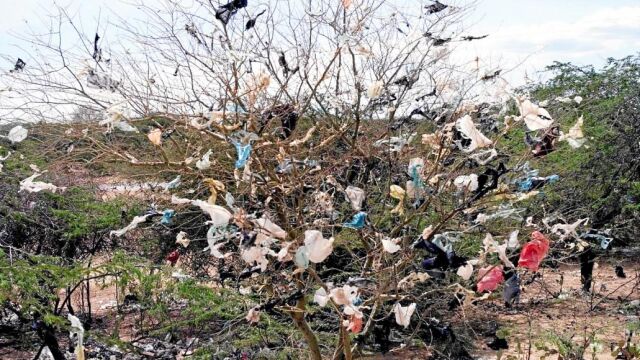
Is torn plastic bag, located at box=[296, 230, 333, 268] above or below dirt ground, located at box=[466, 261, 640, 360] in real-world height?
above

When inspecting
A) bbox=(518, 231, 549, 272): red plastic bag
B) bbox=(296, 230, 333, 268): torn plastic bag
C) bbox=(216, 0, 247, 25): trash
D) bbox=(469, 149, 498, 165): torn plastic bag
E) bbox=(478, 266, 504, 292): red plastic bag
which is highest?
bbox=(216, 0, 247, 25): trash

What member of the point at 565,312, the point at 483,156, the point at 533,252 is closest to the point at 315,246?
the point at 533,252

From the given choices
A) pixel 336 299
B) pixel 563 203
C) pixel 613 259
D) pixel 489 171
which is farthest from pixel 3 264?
pixel 613 259

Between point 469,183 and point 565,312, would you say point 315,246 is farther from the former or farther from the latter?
point 565,312

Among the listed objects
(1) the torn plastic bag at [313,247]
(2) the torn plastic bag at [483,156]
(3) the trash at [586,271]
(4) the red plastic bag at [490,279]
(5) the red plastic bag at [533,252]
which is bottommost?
(3) the trash at [586,271]

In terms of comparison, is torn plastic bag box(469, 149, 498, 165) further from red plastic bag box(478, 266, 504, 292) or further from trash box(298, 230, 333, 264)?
trash box(298, 230, 333, 264)

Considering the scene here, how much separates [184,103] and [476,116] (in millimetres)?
1784

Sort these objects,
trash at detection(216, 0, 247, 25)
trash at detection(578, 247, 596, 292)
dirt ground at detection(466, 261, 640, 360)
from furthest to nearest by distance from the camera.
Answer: trash at detection(578, 247, 596, 292)
dirt ground at detection(466, 261, 640, 360)
trash at detection(216, 0, 247, 25)

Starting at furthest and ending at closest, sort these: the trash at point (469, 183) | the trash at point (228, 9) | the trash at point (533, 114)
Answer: the trash at point (228, 9), the trash at point (469, 183), the trash at point (533, 114)

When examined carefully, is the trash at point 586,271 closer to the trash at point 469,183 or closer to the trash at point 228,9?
the trash at point 469,183

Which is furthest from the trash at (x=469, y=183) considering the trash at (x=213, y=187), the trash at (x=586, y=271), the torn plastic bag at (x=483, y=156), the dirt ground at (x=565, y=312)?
the trash at (x=586, y=271)

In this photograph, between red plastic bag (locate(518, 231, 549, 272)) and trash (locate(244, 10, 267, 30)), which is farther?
trash (locate(244, 10, 267, 30))

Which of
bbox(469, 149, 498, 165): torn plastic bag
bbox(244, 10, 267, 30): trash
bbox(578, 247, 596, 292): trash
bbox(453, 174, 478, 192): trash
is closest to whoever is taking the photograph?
bbox(453, 174, 478, 192): trash

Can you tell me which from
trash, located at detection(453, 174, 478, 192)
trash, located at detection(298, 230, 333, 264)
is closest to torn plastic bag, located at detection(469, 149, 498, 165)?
trash, located at detection(453, 174, 478, 192)
